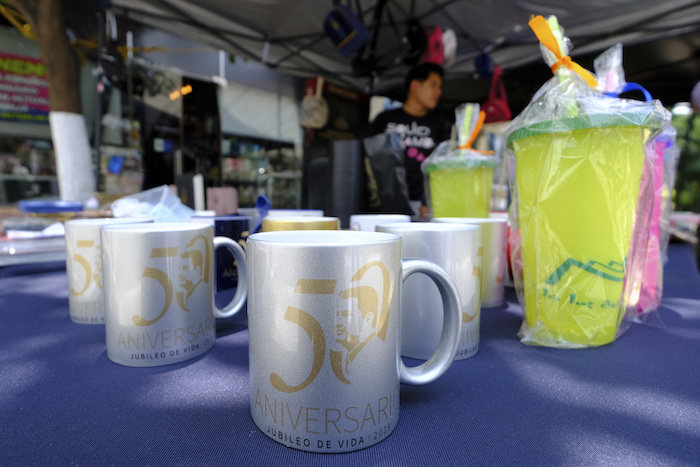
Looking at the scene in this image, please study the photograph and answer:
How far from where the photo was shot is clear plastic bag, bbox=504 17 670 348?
0.45 metres

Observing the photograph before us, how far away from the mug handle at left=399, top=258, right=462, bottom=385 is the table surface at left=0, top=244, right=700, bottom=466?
0.03 meters

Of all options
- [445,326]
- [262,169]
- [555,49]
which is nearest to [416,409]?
[445,326]

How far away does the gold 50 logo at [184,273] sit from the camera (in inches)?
15.8

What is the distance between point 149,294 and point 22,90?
3858 mm

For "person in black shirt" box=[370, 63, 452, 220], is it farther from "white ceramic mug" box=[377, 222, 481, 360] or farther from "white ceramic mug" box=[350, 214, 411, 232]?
"white ceramic mug" box=[377, 222, 481, 360]

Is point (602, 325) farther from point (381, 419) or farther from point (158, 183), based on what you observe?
point (158, 183)

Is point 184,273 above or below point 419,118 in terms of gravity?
below

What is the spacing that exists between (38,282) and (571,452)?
1.01 meters

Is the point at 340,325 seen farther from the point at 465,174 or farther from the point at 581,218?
the point at 465,174

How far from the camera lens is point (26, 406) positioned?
325 mm

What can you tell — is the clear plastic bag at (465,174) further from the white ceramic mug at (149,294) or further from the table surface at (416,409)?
the white ceramic mug at (149,294)

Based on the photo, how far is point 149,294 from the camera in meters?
0.40

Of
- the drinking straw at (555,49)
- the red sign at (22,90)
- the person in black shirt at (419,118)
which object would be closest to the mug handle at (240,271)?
the drinking straw at (555,49)

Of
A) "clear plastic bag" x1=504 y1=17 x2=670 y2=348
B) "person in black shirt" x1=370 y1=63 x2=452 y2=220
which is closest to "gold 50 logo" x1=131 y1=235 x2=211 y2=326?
"clear plastic bag" x1=504 y1=17 x2=670 y2=348
